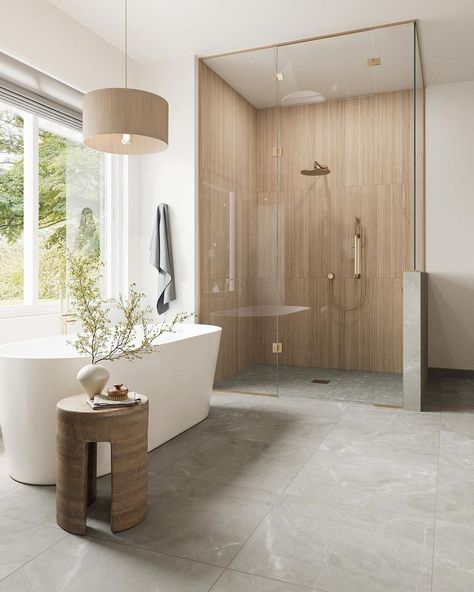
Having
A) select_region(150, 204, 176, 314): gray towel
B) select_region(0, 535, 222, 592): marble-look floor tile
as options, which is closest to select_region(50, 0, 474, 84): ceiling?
select_region(150, 204, 176, 314): gray towel

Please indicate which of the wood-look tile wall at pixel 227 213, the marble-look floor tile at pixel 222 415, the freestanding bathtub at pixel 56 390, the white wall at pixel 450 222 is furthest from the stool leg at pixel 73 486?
the white wall at pixel 450 222

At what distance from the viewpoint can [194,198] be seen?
487cm

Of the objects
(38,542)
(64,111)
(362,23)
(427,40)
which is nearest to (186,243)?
(64,111)

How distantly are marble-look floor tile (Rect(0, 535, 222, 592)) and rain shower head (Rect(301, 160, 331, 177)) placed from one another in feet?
11.0

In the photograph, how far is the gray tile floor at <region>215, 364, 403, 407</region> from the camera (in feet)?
14.0

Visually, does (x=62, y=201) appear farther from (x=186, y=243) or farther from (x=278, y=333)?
(x=278, y=333)

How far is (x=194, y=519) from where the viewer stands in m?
2.31

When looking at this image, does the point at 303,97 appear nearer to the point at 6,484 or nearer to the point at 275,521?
the point at 275,521

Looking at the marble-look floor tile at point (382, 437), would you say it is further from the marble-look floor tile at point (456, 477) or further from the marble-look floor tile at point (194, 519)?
the marble-look floor tile at point (194, 519)

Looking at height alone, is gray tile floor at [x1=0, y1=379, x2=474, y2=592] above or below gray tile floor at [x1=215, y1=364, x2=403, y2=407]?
below

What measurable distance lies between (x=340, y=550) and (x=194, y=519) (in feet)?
2.13

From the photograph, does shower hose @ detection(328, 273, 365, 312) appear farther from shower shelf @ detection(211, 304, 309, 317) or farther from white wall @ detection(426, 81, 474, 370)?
white wall @ detection(426, 81, 474, 370)

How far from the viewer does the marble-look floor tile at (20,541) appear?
197cm

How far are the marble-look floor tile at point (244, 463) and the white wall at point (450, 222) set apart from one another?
2.75m
